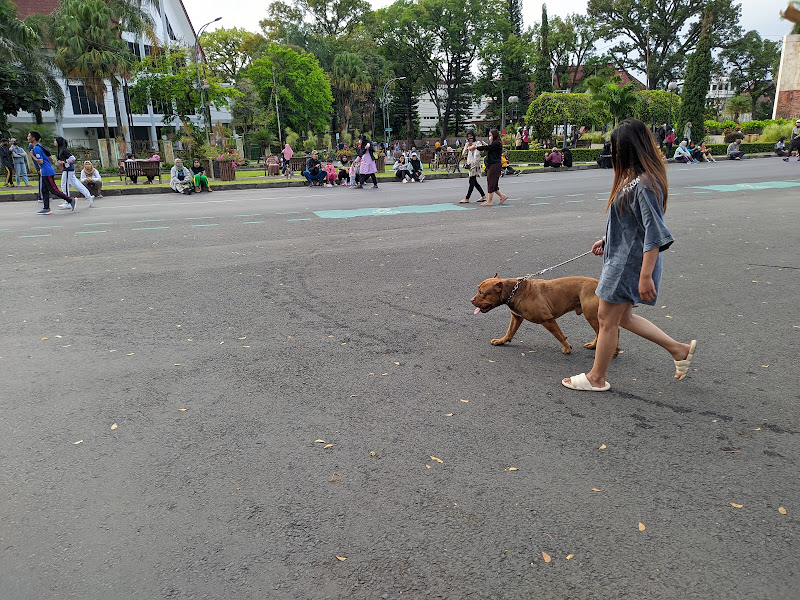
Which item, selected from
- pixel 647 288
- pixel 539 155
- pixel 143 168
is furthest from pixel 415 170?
pixel 647 288

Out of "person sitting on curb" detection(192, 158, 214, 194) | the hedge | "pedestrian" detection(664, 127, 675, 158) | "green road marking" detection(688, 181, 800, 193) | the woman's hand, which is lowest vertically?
"green road marking" detection(688, 181, 800, 193)

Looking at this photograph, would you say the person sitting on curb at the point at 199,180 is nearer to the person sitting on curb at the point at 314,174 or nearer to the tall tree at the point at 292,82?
the person sitting on curb at the point at 314,174

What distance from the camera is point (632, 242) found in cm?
352

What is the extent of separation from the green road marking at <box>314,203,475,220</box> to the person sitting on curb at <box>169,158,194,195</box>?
7.96 metres

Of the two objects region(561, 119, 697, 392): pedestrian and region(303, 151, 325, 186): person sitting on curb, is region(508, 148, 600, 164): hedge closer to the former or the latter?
region(303, 151, 325, 186): person sitting on curb

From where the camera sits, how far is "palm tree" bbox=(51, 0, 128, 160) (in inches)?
1254

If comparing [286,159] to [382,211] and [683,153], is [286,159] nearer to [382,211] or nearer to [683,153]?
[382,211]

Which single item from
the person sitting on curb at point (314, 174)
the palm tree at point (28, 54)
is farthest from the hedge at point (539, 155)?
the palm tree at point (28, 54)

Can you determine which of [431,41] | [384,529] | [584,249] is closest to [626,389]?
[384,529]

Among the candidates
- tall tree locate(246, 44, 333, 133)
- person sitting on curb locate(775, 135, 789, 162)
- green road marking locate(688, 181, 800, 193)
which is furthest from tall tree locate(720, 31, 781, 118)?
green road marking locate(688, 181, 800, 193)

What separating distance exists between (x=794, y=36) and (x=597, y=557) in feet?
166

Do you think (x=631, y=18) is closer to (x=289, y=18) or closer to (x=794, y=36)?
(x=794, y=36)

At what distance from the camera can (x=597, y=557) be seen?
2363mm

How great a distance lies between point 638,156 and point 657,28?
69.5m
